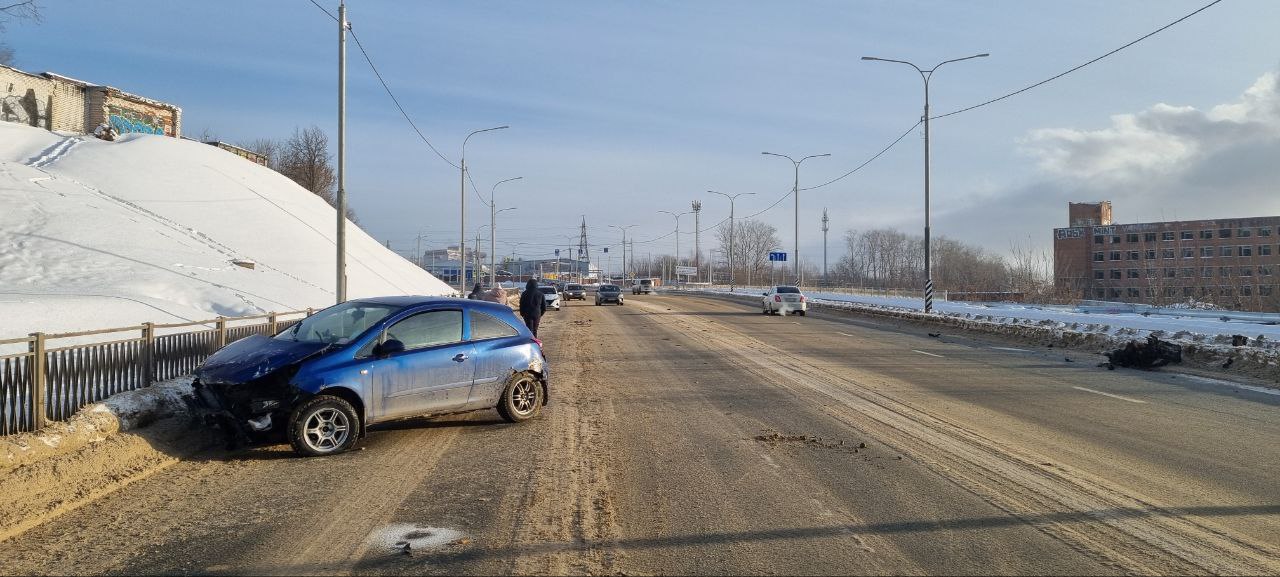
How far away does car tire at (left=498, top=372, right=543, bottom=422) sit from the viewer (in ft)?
31.4

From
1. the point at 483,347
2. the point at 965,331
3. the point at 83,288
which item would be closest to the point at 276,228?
the point at 83,288

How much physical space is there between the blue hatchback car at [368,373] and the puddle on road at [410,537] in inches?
107

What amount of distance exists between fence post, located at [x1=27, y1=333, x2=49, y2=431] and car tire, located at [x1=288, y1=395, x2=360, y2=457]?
2.22 metres

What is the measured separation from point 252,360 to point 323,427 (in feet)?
3.15

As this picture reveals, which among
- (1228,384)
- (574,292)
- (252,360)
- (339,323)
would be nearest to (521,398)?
(339,323)

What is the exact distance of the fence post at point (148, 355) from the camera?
31.7 ft

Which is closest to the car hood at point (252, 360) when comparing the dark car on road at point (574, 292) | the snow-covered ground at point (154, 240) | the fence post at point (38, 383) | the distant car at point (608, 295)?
the fence post at point (38, 383)

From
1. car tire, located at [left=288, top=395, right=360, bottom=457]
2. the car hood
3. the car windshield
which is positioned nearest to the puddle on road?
car tire, located at [left=288, top=395, right=360, bottom=457]

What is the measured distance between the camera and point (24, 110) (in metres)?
45.9

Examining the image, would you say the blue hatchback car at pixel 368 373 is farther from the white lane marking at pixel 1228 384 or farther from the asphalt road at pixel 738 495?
the white lane marking at pixel 1228 384

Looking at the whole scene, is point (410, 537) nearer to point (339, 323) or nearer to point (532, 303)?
point (339, 323)

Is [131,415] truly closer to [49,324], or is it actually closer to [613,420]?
[613,420]

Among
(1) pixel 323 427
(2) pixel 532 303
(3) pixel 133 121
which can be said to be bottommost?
(1) pixel 323 427

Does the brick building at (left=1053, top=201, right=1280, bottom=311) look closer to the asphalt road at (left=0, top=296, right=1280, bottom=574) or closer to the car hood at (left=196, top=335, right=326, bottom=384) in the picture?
the asphalt road at (left=0, top=296, right=1280, bottom=574)
